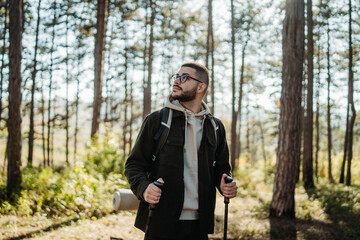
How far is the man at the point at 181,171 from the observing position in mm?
2471

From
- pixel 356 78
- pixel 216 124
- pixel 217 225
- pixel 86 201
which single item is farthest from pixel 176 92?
pixel 356 78

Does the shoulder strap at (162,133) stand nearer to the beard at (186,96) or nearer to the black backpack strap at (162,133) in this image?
the black backpack strap at (162,133)

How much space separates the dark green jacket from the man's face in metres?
0.19

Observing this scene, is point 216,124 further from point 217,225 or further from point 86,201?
point 86,201

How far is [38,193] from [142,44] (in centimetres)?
1576

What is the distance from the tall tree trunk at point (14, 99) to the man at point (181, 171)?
24.3ft

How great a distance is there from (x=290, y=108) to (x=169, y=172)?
19.2ft

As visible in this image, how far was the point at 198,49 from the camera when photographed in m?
22.0

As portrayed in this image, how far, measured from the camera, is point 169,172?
2500mm

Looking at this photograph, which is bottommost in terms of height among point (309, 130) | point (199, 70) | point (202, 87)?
point (309, 130)

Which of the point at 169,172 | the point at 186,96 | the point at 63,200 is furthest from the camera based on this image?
the point at 63,200

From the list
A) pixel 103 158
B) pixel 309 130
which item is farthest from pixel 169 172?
pixel 309 130

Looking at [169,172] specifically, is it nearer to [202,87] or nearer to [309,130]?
[202,87]

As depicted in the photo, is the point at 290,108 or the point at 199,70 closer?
the point at 199,70
